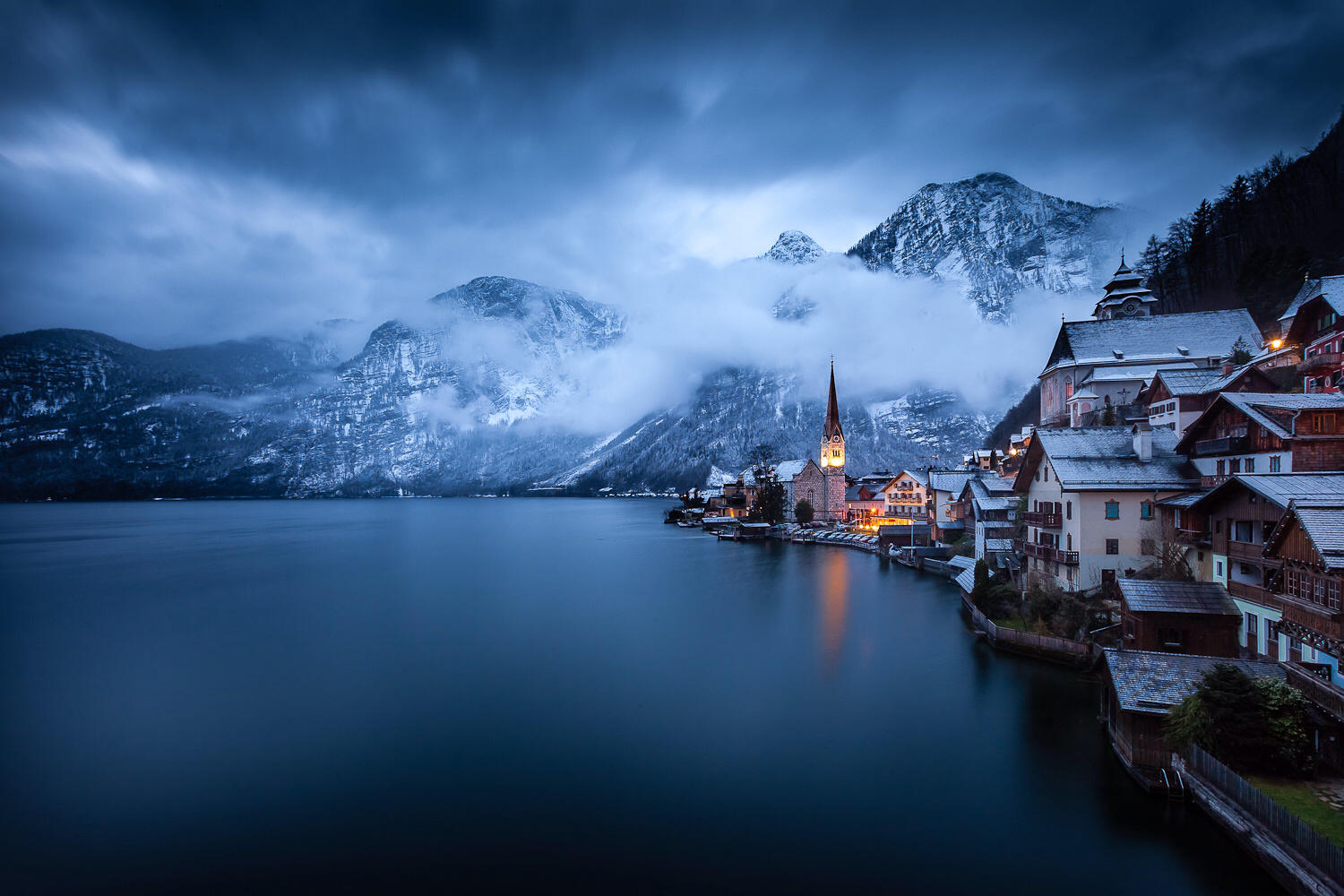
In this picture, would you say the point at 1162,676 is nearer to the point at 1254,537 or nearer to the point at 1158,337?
the point at 1254,537

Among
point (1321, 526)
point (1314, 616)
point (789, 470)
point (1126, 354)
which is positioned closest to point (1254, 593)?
point (1314, 616)

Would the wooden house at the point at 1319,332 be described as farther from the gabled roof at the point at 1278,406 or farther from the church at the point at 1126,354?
the church at the point at 1126,354

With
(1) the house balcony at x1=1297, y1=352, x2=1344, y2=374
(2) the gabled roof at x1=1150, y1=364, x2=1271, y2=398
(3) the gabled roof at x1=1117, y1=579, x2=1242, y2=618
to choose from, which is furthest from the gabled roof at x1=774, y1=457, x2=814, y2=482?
(3) the gabled roof at x1=1117, y1=579, x2=1242, y2=618

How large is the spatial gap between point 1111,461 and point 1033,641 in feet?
29.1

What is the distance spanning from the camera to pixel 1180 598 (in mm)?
21250

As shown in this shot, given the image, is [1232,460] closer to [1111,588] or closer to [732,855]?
[1111,588]

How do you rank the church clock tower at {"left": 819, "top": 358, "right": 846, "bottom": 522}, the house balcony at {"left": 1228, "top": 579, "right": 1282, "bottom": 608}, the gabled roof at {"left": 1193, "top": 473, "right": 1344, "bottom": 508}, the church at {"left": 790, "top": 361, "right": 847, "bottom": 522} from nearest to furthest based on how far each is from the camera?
the gabled roof at {"left": 1193, "top": 473, "right": 1344, "bottom": 508} < the house balcony at {"left": 1228, "top": 579, "right": 1282, "bottom": 608} < the church at {"left": 790, "top": 361, "right": 847, "bottom": 522} < the church clock tower at {"left": 819, "top": 358, "right": 846, "bottom": 522}

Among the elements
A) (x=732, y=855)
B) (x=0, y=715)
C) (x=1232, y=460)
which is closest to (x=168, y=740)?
(x=0, y=715)

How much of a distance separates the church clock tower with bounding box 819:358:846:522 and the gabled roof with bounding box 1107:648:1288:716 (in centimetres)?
8440

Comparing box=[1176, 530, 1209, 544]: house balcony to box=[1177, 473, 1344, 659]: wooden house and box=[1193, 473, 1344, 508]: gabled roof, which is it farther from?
box=[1193, 473, 1344, 508]: gabled roof

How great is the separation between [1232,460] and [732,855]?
24.4m

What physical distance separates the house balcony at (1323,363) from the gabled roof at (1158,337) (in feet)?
64.1

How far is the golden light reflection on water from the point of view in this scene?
33062 mm

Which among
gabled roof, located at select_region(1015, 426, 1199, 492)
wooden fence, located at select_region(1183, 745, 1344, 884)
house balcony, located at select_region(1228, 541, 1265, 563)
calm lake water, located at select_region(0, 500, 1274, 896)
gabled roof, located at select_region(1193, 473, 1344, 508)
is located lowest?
calm lake water, located at select_region(0, 500, 1274, 896)
